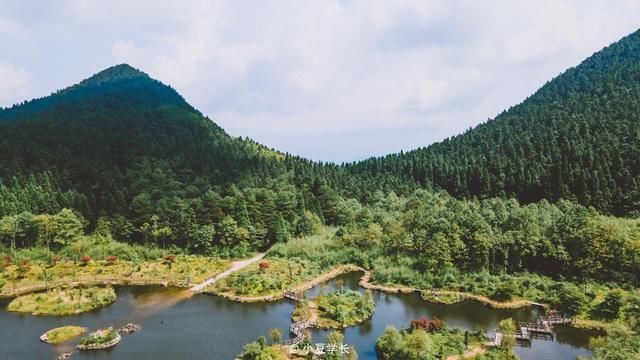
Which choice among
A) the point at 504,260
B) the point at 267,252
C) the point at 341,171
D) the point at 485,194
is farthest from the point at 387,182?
the point at 504,260

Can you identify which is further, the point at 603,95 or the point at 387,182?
the point at 603,95

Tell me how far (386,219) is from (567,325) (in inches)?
1492

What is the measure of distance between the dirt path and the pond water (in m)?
2.76

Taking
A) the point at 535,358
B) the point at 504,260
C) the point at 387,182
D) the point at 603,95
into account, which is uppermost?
the point at 603,95

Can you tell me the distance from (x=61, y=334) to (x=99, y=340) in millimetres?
4804

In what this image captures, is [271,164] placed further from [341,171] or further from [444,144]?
[444,144]

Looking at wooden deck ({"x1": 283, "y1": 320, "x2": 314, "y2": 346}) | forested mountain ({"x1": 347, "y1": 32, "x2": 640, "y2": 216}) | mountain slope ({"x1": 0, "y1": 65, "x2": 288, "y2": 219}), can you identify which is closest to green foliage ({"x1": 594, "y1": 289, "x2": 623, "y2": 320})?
wooden deck ({"x1": 283, "y1": 320, "x2": 314, "y2": 346})

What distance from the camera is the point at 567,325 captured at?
5053cm

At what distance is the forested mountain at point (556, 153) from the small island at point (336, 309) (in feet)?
180

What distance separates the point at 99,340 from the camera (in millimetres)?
46000

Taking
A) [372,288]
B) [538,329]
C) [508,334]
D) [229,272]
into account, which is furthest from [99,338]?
[538,329]

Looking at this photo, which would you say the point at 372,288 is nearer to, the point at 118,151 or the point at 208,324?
the point at 208,324

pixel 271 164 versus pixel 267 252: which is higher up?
pixel 271 164

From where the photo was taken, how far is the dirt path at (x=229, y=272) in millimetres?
64125
